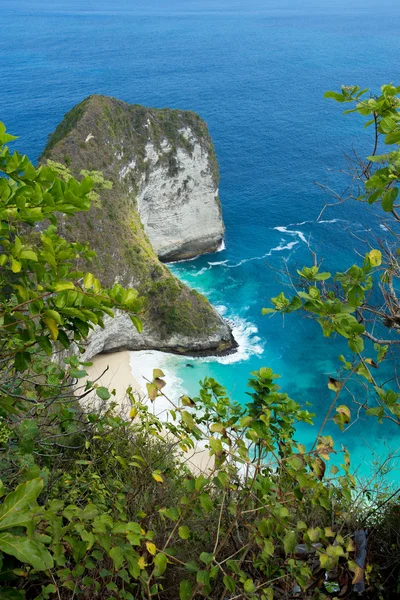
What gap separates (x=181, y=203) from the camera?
5031 centimetres

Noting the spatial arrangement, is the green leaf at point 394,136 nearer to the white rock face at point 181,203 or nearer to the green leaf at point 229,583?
the green leaf at point 229,583

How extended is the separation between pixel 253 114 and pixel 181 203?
38.3 meters

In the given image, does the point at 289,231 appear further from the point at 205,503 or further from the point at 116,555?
the point at 116,555

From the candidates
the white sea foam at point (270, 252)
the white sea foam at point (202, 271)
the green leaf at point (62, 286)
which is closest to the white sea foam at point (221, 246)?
the white sea foam at point (270, 252)

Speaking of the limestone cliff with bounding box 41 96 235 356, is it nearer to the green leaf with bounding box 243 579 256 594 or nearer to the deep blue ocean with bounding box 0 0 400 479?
the deep blue ocean with bounding box 0 0 400 479

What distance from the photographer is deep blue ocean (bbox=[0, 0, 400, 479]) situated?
123ft

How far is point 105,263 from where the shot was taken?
1302 inches

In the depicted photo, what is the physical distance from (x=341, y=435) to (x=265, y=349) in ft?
31.0

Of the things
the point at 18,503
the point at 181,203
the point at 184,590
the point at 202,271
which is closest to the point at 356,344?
the point at 184,590

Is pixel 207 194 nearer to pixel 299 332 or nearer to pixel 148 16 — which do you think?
pixel 299 332

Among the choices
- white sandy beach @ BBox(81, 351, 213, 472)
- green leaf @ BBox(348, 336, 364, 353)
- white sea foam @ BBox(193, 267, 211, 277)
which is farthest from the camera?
white sea foam @ BBox(193, 267, 211, 277)

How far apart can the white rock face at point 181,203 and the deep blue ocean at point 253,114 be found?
2.50m

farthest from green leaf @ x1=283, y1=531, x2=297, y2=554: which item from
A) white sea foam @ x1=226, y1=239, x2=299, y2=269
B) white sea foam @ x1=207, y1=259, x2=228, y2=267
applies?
white sea foam @ x1=207, y1=259, x2=228, y2=267

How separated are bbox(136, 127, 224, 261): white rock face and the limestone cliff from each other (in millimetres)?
101
